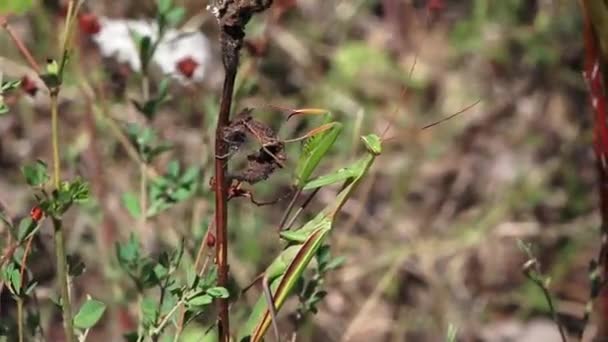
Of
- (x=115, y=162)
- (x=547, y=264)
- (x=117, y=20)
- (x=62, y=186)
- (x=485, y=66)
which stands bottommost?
(x=547, y=264)

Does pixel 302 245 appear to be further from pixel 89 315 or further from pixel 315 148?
pixel 89 315

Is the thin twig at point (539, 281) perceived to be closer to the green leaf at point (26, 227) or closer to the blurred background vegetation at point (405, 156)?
the blurred background vegetation at point (405, 156)

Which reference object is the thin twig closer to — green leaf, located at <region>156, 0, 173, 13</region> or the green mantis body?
the green mantis body

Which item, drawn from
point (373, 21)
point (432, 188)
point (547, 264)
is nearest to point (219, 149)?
point (547, 264)

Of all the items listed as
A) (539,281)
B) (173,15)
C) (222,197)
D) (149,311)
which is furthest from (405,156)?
(222,197)

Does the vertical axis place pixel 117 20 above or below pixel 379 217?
above

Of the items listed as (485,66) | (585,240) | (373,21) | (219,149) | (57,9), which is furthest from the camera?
(373,21)

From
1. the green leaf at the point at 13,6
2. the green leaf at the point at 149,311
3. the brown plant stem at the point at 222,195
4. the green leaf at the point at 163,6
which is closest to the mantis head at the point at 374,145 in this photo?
the brown plant stem at the point at 222,195

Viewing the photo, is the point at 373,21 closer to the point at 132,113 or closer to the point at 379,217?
the point at 379,217
